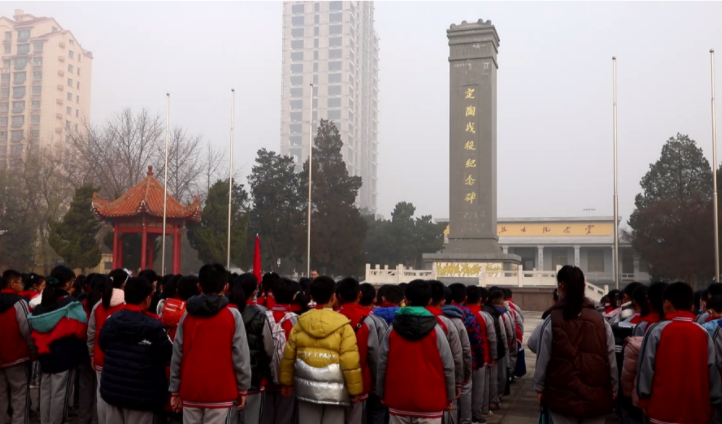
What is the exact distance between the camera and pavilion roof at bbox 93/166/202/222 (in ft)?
57.9

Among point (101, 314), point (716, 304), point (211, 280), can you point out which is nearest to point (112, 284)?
point (101, 314)

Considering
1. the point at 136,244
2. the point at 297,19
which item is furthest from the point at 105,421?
the point at 297,19

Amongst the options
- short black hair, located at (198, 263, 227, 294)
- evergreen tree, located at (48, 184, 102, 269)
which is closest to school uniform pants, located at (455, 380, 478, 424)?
short black hair, located at (198, 263, 227, 294)

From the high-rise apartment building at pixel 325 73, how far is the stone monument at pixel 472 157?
46.8 meters

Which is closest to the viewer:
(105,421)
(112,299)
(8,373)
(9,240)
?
(105,421)

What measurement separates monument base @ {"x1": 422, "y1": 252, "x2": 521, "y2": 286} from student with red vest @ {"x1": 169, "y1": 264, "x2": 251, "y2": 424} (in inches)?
681

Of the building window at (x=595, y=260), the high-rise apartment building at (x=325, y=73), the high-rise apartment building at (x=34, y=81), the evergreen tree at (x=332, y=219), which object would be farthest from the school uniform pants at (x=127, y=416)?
the high-rise apartment building at (x=325, y=73)

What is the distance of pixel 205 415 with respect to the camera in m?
3.29

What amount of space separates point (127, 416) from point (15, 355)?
159cm

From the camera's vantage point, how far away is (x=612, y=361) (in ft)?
10.3

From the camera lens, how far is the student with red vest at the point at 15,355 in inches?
175

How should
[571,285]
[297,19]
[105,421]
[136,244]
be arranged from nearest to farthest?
[571,285]
[105,421]
[136,244]
[297,19]

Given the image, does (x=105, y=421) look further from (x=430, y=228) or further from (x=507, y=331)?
(x=430, y=228)

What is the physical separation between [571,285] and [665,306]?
594mm
